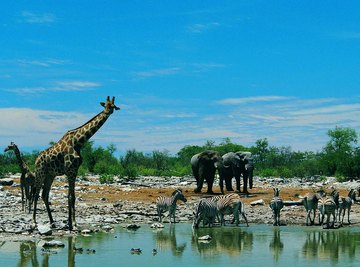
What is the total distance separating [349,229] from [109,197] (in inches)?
566

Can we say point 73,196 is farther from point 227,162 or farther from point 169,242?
point 227,162

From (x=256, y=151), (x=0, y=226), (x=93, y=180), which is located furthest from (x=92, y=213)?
(x=256, y=151)

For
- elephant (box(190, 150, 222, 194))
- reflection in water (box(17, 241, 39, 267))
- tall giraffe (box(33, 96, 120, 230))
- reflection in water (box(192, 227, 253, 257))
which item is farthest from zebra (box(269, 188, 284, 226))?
elephant (box(190, 150, 222, 194))

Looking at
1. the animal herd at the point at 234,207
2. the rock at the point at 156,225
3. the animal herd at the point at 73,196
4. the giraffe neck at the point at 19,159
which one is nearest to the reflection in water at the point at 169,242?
the rock at the point at 156,225

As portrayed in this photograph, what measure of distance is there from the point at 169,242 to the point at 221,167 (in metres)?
18.0

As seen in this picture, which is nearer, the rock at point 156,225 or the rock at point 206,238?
the rock at point 206,238

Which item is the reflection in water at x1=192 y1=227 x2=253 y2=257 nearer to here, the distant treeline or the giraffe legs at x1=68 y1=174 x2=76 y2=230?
the giraffe legs at x1=68 y1=174 x2=76 y2=230

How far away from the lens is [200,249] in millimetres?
17219

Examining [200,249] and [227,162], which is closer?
[200,249]

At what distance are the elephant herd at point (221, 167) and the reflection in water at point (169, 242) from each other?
15.3m

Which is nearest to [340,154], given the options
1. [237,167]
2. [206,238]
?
[237,167]

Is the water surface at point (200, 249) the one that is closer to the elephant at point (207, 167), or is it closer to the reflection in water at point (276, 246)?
the reflection in water at point (276, 246)

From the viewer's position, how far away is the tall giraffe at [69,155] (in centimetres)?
1947

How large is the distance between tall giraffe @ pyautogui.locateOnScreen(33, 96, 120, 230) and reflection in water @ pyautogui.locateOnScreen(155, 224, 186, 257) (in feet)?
8.44
